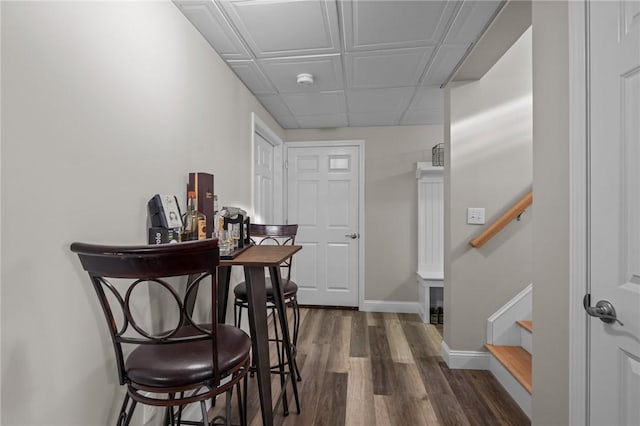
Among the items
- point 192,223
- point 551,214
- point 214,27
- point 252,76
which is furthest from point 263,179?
point 551,214

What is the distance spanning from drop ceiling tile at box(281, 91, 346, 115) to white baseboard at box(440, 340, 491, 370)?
2.41 metres

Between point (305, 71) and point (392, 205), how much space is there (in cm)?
199

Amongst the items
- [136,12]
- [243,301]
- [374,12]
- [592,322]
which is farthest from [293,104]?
[592,322]

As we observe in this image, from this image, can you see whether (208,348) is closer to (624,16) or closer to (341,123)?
(624,16)

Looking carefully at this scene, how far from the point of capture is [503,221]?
218cm

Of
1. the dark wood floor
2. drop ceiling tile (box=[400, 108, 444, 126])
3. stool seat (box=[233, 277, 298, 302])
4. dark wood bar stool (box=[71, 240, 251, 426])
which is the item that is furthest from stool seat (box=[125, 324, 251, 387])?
drop ceiling tile (box=[400, 108, 444, 126])

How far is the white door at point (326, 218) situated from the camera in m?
3.75

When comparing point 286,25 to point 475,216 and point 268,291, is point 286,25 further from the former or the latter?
point 475,216

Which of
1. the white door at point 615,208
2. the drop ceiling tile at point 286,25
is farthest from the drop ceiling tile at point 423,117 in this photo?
the white door at point 615,208

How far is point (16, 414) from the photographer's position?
84 centimetres

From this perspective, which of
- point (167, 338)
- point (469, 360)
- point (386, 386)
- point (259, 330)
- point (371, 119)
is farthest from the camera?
point (371, 119)

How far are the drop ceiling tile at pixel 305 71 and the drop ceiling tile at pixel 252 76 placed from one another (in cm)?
6

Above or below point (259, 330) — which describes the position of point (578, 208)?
above

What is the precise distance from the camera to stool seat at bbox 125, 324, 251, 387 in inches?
35.5
